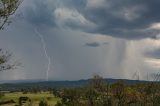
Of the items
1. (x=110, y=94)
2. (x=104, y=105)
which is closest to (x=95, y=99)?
(x=110, y=94)

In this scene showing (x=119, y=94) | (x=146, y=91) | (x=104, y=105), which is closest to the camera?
(x=104, y=105)

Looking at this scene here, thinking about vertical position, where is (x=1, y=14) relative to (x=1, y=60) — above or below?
above

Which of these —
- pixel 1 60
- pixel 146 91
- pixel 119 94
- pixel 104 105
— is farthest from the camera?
pixel 146 91

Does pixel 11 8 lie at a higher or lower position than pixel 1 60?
higher

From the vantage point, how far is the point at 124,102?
17350 centimetres

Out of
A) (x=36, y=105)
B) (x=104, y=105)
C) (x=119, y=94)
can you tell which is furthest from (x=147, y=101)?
(x=36, y=105)

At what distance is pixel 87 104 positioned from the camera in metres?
174

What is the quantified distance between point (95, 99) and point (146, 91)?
26046 millimetres

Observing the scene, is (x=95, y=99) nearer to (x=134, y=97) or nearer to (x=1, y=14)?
(x=134, y=97)

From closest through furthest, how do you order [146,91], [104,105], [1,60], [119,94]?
1. [1,60]
2. [104,105]
3. [119,94]
4. [146,91]

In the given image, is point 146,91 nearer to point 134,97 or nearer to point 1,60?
point 134,97

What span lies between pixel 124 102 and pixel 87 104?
54.9ft

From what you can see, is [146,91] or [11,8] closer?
[11,8]

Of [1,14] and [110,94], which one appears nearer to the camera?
[1,14]
